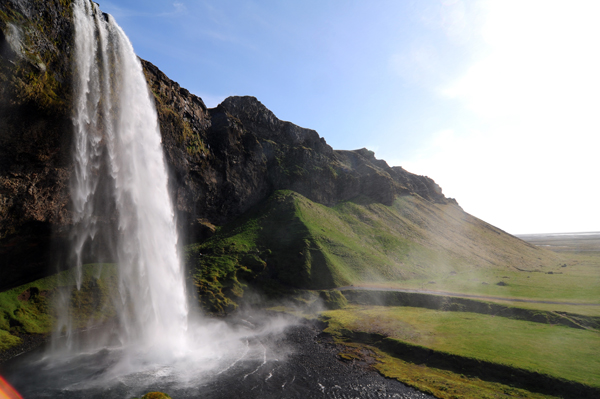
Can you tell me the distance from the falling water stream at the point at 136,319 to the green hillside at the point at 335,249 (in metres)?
14.5

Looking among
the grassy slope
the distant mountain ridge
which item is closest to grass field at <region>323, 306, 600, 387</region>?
the distant mountain ridge

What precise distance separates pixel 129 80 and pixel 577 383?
250 feet

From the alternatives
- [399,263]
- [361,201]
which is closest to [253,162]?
[361,201]

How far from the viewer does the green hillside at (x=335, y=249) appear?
6788cm

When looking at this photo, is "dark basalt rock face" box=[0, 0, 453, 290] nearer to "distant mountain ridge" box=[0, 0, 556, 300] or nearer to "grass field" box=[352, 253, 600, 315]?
"distant mountain ridge" box=[0, 0, 556, 300]

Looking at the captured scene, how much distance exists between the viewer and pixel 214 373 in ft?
104

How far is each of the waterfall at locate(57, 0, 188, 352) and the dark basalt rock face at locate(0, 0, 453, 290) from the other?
2244 mm

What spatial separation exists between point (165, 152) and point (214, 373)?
5803cm

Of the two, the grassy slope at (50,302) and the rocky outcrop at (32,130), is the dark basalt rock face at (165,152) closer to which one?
the rocky outcrop at (32,130)

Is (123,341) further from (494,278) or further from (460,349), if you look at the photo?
(494,278)

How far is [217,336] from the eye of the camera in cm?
4369

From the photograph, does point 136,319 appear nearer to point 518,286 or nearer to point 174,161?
point 174,161

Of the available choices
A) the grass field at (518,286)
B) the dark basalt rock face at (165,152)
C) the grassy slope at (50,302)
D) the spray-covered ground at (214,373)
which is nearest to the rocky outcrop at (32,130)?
the dark basalt rock face at (165,152)

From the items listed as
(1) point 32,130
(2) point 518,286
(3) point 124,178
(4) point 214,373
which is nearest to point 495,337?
(4) point 214,373
